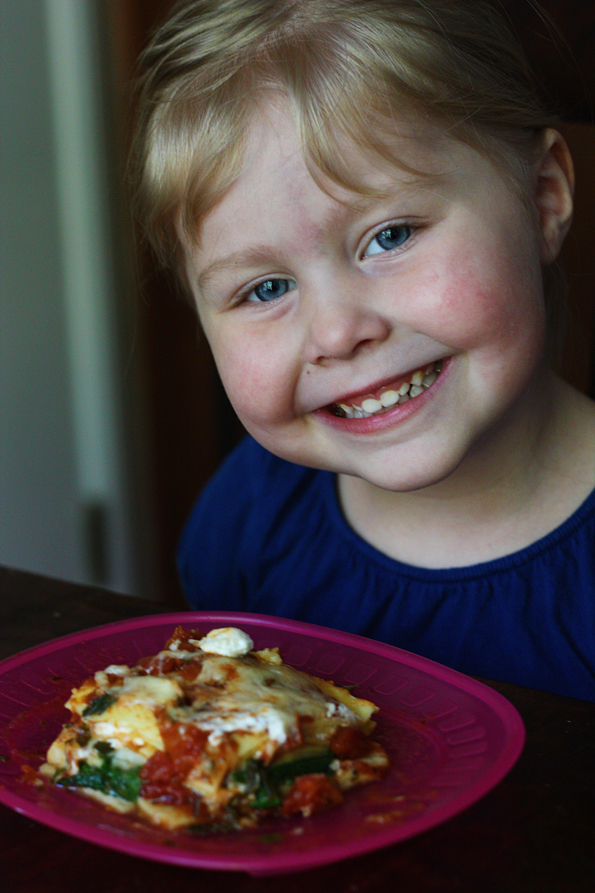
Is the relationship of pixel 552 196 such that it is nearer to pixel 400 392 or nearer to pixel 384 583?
pixel 400 392

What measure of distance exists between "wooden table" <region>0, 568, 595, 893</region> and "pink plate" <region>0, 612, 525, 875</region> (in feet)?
0.08

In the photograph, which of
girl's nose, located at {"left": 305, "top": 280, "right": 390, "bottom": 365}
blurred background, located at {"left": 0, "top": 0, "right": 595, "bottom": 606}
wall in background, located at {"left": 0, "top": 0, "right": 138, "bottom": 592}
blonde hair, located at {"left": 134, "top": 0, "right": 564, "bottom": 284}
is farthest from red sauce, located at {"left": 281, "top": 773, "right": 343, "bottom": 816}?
wall in background, located at {"left": 0, "top": 0, "right": 138, "bottom": 592}

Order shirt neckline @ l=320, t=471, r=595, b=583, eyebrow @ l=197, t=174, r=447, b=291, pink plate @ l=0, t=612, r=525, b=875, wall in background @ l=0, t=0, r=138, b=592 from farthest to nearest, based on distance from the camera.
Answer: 1. wall in background @ l=0, t=0, r=138, b=592
2. shirt neckline @ l=320, t=471, r=595, b=583
3. eyebrow @ l=197, t=174, r=447, b=291
4. pink plate @ l=0, t=612, r=525, b=875

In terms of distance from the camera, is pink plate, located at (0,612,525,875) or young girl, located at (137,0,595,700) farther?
young girl, located at (137,0,595,700)

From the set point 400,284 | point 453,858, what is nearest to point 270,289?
point 400,284

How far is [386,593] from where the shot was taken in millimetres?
1147

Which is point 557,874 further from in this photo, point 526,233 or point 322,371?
point 526,233

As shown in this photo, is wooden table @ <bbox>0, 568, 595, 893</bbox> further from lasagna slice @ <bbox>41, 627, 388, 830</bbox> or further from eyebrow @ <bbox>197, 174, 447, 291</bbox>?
eyebrow @ <bbox>197, 174, 447, 291</bbox>

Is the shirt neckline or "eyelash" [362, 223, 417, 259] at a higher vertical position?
"eyelash" [362, 223, 417, 259]

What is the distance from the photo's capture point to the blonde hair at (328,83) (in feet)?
2.83

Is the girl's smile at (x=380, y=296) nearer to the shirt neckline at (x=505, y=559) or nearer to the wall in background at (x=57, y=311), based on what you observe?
the shirt neckline at (x=505, y=559)

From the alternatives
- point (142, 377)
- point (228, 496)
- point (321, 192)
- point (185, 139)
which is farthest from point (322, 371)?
point (142, 377)

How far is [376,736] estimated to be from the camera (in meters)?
0.64

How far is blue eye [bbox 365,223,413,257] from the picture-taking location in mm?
884
